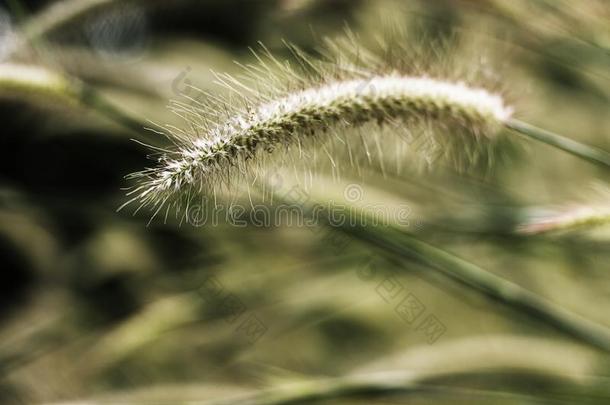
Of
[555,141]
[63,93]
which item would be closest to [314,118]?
[555,141]

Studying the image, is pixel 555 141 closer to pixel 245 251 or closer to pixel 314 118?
pixel 314 118

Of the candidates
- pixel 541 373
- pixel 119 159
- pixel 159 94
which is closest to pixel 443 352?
pixel 541 373

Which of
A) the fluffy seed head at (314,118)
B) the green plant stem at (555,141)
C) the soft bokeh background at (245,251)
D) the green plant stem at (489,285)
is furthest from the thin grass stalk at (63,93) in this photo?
the green plant stem at (555,141)

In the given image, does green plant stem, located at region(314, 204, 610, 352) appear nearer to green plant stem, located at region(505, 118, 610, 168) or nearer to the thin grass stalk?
green plant stem, located at region(505, 118, 610, 168)

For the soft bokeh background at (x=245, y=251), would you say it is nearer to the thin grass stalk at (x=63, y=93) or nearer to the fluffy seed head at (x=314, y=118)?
the thin grass stalk at (x=63, y=93)

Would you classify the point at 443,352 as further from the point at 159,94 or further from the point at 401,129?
the point at 159,94
